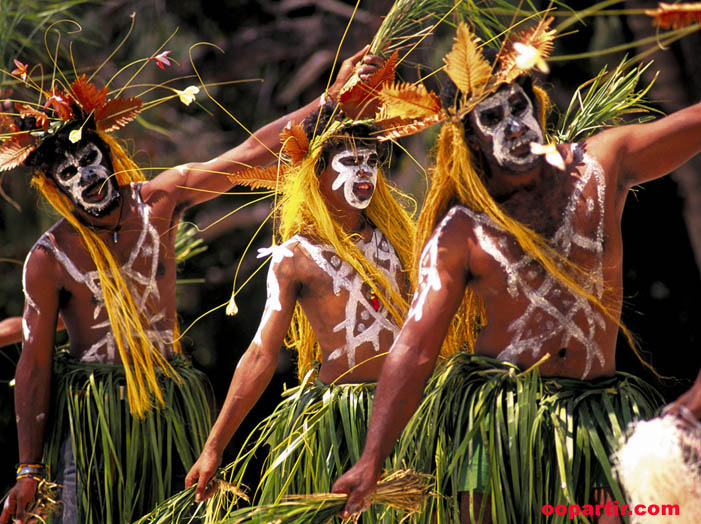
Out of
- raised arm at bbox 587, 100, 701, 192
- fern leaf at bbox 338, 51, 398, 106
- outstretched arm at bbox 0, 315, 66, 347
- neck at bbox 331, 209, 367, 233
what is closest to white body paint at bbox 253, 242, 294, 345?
neck at bbox 331, 209, 367, 233

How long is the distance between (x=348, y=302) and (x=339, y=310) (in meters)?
0.03

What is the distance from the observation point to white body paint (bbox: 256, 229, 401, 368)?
2691 millimetres

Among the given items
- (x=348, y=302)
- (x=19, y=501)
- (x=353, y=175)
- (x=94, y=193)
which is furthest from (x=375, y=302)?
(x=19, y=501)

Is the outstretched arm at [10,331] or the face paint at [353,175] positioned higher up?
the face paint at [353,175]

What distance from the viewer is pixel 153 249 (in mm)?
3131

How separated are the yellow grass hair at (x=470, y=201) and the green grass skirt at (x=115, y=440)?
1099 millimetres

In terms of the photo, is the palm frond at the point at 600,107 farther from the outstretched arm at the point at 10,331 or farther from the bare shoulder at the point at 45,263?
the outstretched arm at the point at 10,331

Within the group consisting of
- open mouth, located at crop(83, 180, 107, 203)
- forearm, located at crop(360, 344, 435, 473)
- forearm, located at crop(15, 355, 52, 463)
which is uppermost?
open mouth, located at crop(83, 180, 107, 203)

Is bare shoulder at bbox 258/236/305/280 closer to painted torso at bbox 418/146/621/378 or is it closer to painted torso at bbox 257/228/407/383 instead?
painted torso at bbox 257/228/407/383

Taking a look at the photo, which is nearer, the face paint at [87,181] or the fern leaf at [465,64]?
the fern leaf at [465,64]

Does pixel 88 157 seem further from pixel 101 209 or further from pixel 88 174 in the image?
pixel 101 209

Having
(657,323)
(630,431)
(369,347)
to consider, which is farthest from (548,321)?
(657,323)

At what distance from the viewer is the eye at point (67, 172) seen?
3.05 m

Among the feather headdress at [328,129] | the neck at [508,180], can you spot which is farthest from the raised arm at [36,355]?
the neck at [508,180]
